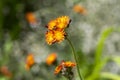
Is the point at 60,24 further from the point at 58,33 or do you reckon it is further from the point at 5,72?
the point at 5,72

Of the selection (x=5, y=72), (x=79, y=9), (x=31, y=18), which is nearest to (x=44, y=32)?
(x=31, y=18)

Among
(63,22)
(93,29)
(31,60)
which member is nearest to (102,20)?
(93,29)

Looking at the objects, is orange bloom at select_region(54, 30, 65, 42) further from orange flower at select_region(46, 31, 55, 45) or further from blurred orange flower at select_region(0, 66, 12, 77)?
blurred orange flower at select_region(0, 66, 12, 77)

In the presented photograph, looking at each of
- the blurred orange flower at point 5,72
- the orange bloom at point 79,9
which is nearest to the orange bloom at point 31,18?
the orange bloom at point 79,9

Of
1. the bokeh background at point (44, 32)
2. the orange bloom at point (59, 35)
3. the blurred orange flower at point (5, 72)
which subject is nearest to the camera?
the orange bloom at point (59, 35)

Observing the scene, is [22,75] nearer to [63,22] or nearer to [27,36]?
[27,36]

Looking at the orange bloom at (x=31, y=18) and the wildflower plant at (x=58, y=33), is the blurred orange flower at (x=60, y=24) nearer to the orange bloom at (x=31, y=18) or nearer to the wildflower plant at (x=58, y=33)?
the wildflower plant at (x=58, y=33)

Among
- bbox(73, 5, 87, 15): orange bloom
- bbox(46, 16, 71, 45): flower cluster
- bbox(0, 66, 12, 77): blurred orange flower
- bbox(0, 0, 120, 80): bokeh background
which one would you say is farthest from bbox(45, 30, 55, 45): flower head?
bbox(73, 5, 87, 15): orange bloom
